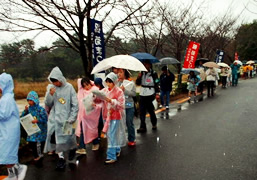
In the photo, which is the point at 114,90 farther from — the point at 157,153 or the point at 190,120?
the point at 190,120

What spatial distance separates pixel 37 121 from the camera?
4234 millimetres

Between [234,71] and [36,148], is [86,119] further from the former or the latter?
[234,71]

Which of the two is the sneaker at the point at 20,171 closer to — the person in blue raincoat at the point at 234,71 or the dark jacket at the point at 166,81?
the dark jacket at the point at 166,81

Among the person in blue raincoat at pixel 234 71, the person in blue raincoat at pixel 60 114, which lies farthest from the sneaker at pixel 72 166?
the person in blue raincoat at pixel 234 71

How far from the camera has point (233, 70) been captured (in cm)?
1620

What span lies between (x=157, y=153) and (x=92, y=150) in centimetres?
127

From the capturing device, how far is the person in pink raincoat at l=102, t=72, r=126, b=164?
424cm

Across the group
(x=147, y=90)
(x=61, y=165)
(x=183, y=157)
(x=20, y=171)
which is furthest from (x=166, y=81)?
(x=20, y=171)

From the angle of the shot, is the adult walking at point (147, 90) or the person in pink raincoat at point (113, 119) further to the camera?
the adult walking at point (147, 90)

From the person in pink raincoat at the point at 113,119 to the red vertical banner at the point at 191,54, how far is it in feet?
30.1

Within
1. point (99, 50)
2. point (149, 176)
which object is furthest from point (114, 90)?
point (99, 50)

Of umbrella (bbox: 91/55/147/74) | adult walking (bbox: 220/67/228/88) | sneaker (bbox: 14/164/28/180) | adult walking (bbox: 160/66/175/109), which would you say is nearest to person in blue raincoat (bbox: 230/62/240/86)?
adult walking (bbox: 220/67/228/88)

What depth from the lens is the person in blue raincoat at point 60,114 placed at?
3.97m

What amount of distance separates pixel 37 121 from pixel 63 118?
547mm
